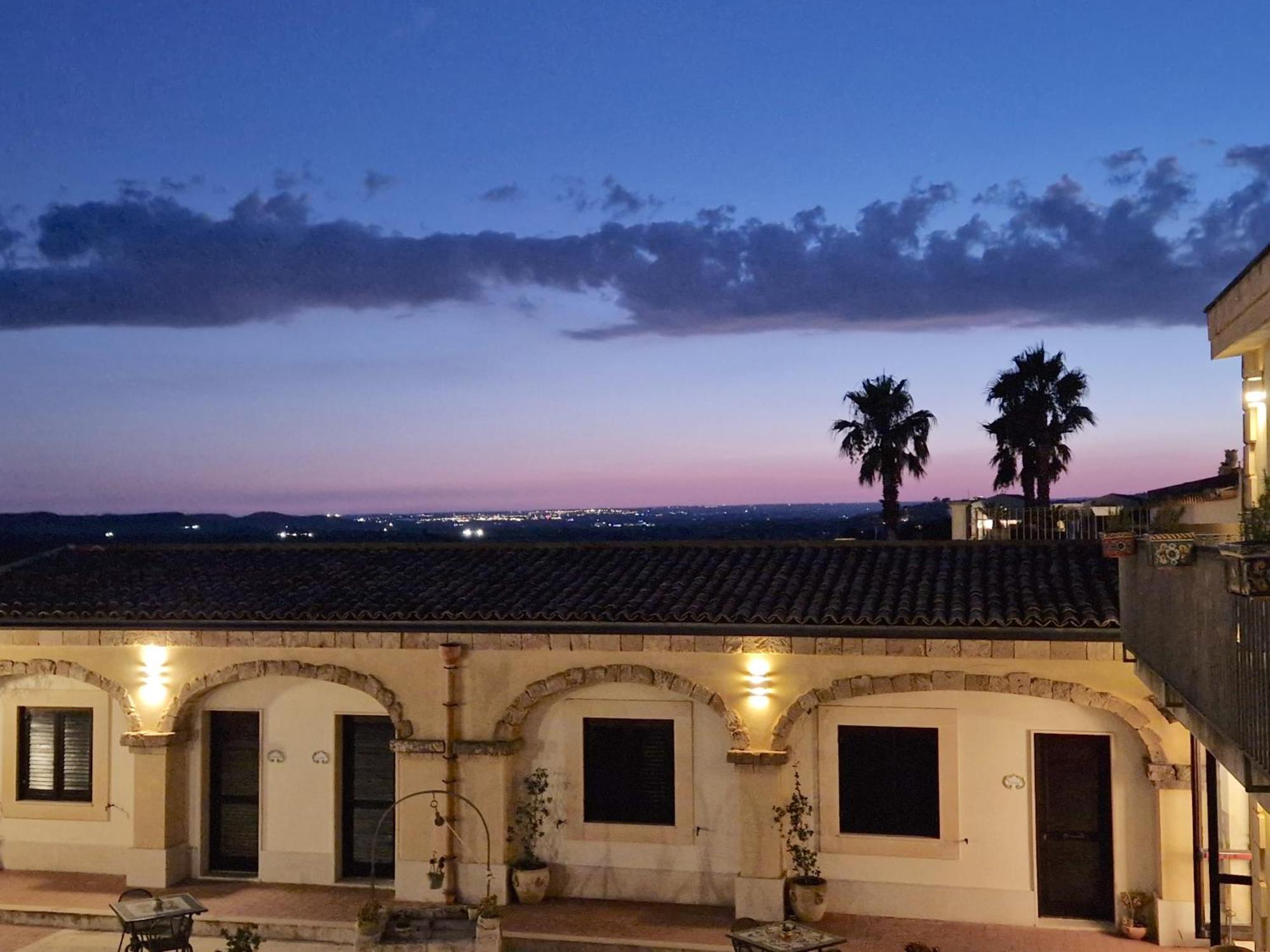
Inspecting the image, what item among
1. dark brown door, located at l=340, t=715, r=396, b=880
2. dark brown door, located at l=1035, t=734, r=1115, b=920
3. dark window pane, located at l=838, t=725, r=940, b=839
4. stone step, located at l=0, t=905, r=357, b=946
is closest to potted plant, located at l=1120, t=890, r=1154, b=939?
dark brown door, located at l=1035, t=734, r=1115, b=920

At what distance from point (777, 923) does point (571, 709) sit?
443 cm

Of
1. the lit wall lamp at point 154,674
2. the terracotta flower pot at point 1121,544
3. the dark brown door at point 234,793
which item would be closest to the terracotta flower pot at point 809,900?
the terracotta flower pot at point 1121,544

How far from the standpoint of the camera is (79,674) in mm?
16812

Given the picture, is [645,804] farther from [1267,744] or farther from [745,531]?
[745,531]

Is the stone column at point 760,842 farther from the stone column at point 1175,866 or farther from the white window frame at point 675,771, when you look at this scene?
the stone column at point 1175,866

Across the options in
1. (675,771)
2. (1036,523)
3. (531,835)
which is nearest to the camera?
(675,771)

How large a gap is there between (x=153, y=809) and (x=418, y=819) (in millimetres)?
3868

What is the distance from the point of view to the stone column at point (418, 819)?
1572 centimetres

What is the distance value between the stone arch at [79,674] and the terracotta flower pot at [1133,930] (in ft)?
42.1

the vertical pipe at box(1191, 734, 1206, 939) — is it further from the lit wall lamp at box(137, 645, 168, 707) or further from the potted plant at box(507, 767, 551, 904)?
the lit wall lamp at box(137, 645, 168, 707)

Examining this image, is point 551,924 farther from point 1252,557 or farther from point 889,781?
point 1252,557

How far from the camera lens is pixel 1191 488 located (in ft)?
51.7

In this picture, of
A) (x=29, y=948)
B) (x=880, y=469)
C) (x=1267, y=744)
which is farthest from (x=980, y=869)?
(x=880, y=469)

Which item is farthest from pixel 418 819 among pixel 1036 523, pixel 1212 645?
pixel 1036 523
